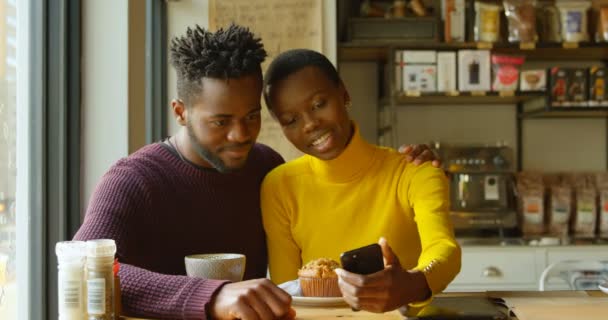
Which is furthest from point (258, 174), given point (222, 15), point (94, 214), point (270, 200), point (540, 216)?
point (540, 216)

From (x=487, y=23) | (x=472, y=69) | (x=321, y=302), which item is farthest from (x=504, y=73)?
(x=321, y=302)

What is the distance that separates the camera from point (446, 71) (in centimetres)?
382

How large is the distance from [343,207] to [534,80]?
2.34 m

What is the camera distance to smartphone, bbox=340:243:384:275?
4.24 feet

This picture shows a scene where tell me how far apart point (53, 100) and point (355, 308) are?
96 centimetres

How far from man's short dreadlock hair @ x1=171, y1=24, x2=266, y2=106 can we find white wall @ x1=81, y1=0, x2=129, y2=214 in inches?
12.7

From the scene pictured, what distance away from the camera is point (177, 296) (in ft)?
4.34

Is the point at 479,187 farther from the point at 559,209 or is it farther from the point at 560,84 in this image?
the point at 560,84

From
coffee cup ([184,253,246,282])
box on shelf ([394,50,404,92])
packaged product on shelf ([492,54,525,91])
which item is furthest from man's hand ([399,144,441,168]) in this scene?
packaged product on shelf ([492,54,525,91])

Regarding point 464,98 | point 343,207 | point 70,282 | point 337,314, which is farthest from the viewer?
point 464,98

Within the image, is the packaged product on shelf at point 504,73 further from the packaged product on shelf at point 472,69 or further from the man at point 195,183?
the man at point 195,183

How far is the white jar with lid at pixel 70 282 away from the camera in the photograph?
119 cm

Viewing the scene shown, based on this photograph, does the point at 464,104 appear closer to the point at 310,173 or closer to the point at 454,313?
the point at 310,173

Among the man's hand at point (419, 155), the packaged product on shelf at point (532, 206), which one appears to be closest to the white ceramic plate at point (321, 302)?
the man's hand at point (419, 155)
